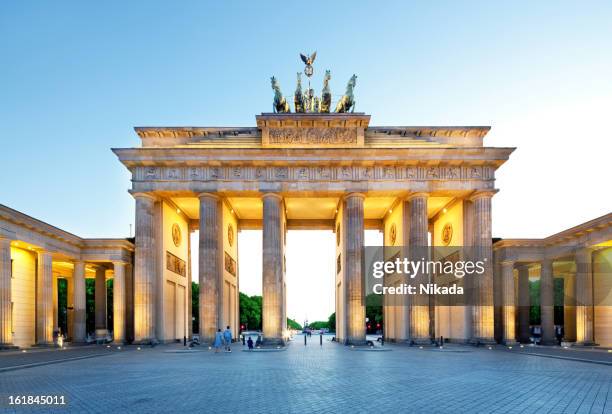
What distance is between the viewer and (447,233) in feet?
153

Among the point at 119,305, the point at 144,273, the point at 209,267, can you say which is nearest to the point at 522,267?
the point at 209,267

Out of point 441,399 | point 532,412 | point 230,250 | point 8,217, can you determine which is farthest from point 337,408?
point 230,250

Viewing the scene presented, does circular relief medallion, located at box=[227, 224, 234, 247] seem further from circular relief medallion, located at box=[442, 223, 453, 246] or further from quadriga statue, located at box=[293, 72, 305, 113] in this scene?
circular relief medallion, located at box=[442, 223, 453, 246]

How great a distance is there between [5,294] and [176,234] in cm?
1560

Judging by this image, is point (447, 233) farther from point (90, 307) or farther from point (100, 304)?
point (90, 307)

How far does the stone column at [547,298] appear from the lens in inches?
1644

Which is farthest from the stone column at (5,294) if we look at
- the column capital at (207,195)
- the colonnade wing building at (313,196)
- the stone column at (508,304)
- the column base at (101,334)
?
the stone column at (508,304)

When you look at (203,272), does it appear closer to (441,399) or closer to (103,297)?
(103,297)

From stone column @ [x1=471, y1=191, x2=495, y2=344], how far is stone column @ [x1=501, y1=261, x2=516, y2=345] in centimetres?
207

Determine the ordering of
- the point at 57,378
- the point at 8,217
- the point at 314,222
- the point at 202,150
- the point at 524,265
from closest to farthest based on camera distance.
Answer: the point at 57,378
the point at 8,217
the point at 202,150
the point at 524,265
the point at 314,222

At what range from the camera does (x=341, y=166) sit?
40.2m

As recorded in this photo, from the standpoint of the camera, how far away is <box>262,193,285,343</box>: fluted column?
127 feet

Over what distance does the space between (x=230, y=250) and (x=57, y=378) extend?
30.9 meters

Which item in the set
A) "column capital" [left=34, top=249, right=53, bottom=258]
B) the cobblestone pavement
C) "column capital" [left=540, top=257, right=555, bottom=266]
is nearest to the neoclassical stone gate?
"column capital" [left=540, top=257, right=555, bottom=266]
